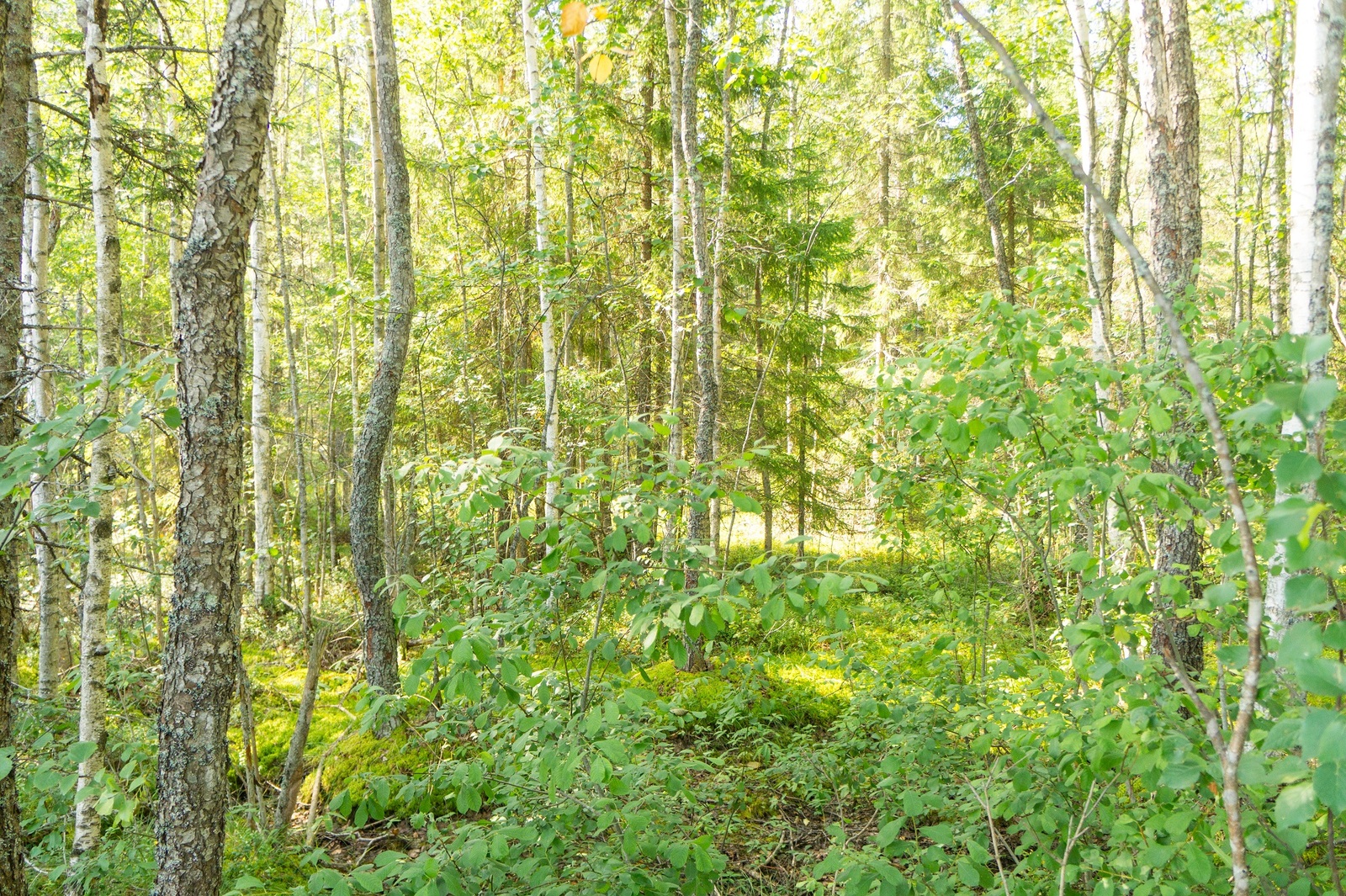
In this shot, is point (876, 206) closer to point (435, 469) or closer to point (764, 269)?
point (764, 269)

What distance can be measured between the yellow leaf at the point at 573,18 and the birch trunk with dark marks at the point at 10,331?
7.62ft

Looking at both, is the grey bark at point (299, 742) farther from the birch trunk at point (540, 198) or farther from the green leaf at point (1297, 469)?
the green leaf at point (1297, 469)

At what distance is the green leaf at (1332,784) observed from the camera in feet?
3.11

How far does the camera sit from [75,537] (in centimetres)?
438

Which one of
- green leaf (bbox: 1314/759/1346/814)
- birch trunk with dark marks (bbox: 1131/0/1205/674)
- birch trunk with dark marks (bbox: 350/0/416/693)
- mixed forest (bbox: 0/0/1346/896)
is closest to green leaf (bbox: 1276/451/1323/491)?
mixed forest (bbox: 0/0/1346/896)

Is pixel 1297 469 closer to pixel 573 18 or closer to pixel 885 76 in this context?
pixel 573 18

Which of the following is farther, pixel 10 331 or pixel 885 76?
pixel 885 76

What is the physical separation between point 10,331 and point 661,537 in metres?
3.11

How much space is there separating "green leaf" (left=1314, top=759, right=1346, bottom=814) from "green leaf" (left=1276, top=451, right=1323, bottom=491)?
37 centimetres

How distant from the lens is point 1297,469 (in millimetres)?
978

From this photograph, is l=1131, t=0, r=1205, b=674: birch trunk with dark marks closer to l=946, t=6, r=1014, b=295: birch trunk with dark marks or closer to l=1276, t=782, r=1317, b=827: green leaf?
l=1276, t=782, r=1317, b=827: green leaf

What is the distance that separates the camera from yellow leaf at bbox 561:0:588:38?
4.31 ft

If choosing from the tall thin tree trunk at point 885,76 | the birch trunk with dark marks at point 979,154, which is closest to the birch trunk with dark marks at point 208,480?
the birch trunk with dark marks at point 979,154

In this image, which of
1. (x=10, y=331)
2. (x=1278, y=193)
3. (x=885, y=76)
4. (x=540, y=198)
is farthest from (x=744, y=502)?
(x=885, y=76)
